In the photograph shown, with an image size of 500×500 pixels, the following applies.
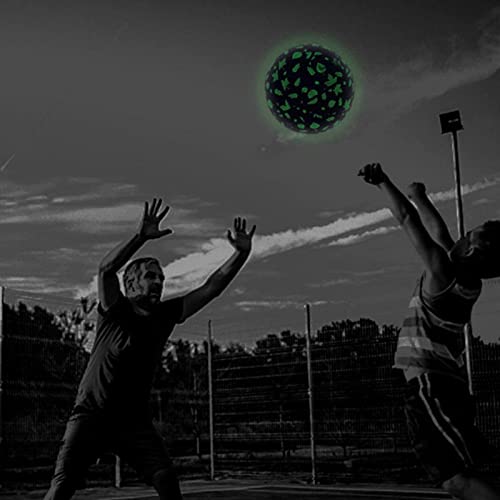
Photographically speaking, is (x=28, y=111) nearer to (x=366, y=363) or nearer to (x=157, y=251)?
(x=157, y=251)

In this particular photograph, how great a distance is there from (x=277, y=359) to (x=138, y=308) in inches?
275

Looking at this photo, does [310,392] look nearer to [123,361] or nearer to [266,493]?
[266,493]

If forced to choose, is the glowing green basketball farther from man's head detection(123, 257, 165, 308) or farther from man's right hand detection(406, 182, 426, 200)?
man's right hand detection(406, 182, 426, 200)

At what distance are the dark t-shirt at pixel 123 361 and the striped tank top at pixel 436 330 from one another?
5.07ft

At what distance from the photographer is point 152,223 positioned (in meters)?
4.49

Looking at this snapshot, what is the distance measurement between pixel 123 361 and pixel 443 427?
1835 millimetres

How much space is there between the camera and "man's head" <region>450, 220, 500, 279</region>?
11.9ft

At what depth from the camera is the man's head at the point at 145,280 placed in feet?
15.6

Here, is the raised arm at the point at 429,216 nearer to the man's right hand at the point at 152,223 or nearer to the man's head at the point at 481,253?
the man's head at the point at 481,253

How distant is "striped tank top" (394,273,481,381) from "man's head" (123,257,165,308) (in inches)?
61.6

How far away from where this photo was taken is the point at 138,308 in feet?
15.8

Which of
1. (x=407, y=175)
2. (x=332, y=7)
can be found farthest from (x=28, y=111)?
(x=407, y=175)

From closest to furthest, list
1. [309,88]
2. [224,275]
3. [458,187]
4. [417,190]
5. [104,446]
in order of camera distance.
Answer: [417,190] < [104,446] < [224,275] < [309,88] < [458,187]

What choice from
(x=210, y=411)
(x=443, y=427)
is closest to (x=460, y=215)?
(x=210, y=411)
